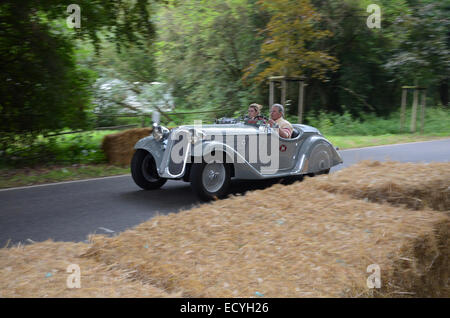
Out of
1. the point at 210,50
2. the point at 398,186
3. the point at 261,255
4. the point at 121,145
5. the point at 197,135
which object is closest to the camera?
the point at 261,255

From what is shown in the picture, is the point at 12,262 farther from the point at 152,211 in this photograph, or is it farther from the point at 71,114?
the point at 71,114

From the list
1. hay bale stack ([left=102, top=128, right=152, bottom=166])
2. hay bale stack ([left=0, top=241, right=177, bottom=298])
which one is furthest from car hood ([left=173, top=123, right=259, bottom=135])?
hay bale stack ([left=0, top=241, right=177, bottom=298])

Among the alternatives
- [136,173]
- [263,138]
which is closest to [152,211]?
[136,173]

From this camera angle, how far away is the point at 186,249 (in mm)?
3367

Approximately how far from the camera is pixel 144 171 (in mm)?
8391

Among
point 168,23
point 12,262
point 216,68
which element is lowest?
point 12,262

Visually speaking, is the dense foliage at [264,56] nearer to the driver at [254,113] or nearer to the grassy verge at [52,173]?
the grassy verge at [52,173]

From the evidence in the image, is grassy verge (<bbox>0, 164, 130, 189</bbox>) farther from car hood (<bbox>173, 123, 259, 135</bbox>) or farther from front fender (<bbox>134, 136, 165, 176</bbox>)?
car hood (<bbox>173, 123, 259, 135</bbox>)

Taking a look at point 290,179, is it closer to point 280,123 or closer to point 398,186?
point 280,123

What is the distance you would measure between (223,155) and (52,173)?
4571 mm

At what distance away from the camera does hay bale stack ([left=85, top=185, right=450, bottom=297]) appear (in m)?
2.84

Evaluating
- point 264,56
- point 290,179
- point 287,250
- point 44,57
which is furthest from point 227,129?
point 264,56

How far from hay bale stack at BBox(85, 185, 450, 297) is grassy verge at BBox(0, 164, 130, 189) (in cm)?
621
